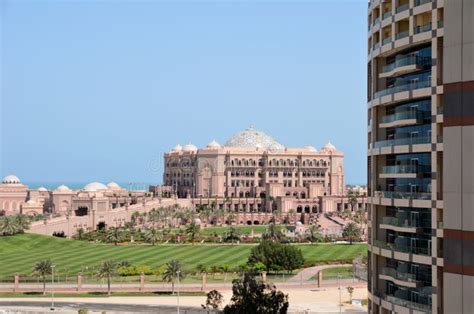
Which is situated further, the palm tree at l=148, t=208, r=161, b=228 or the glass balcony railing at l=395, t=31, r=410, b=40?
the palm tree at l=148, t=208, r=161, b=228

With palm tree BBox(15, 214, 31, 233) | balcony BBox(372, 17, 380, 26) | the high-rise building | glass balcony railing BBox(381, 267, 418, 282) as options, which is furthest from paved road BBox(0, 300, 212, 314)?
palm tree BBox(15, 214, 31, 233)

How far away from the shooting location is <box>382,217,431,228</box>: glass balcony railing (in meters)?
40.3

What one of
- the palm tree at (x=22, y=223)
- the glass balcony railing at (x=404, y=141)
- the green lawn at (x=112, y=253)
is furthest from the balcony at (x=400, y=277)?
the palm tree at (x=22, y=223)

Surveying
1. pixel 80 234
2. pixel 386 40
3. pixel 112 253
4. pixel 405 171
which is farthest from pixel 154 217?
pixel 405 171

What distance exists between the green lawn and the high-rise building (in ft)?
196

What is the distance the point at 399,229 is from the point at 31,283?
60019mm

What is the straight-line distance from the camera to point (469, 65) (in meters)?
35.9

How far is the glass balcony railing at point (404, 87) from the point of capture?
4045 centimetres

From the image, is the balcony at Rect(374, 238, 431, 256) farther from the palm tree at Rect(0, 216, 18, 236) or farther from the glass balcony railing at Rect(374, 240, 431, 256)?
the palm tree at Rect(0, 216, 18, 236)

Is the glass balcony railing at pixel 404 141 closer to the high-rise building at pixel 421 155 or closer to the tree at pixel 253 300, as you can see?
the high-rise building at pixel 421 155

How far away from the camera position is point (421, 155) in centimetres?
4084

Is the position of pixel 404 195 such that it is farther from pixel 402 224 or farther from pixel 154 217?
pixel 154 217

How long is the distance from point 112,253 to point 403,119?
8325 cm

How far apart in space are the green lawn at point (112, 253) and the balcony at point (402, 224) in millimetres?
60118
